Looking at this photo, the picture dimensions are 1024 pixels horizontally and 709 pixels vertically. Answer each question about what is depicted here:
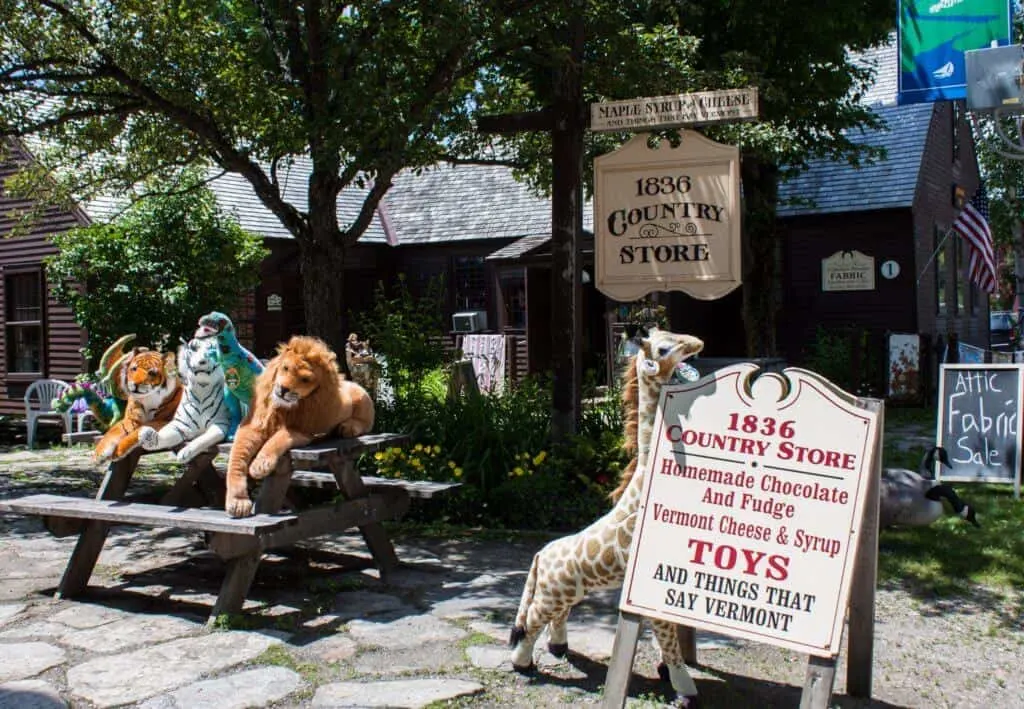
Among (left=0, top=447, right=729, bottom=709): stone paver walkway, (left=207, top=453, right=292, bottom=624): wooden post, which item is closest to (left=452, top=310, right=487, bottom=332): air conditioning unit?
(left=0, top=447, right=729, bottom=709): stone paver walkway

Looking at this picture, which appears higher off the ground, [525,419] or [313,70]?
[313,70]

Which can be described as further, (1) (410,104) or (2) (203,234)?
(2) (203,234)

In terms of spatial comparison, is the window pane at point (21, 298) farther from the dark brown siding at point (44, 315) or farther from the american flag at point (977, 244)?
the american flag at point (977, 244)

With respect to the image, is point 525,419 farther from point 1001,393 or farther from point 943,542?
point 1001,393

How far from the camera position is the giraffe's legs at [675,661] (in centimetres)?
376

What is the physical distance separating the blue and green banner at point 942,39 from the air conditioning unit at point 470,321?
1102cm

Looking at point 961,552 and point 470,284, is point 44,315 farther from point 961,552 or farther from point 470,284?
point 961,552

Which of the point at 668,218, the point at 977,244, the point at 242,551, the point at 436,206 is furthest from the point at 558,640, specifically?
the point at 436,206

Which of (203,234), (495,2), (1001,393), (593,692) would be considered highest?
(495,2)

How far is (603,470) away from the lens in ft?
23.5

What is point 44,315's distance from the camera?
1705cm

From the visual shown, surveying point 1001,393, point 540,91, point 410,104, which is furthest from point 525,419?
point 540,91

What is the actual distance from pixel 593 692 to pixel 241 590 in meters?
1.86

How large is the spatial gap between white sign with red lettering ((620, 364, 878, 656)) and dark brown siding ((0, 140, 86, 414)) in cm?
1458
